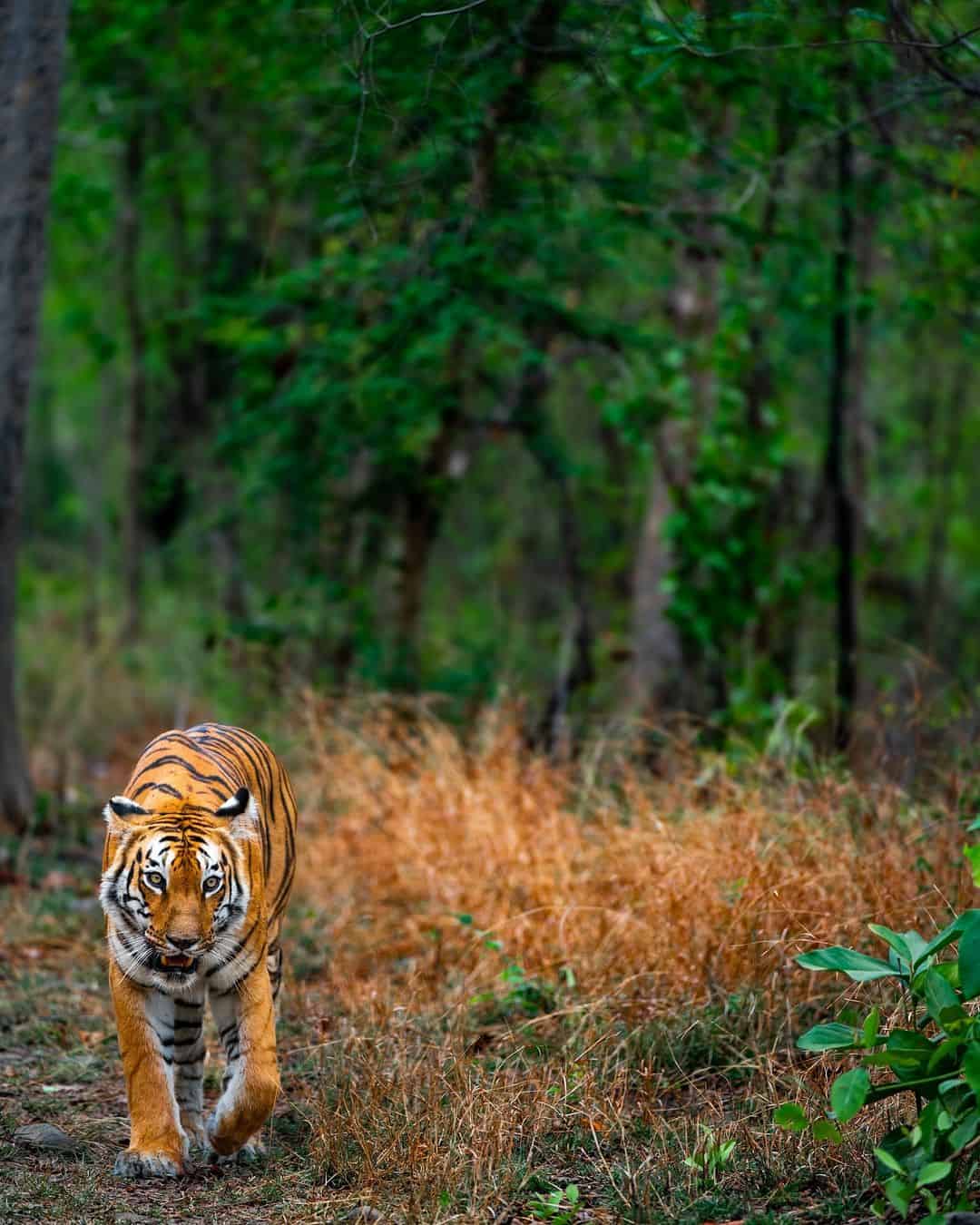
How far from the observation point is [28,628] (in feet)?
53.9

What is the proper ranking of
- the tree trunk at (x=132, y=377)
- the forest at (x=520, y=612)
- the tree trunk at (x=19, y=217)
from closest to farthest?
the forest at (x=520, y=612), the tree trunk at (x=19, y=217), the tree trunk at (x=132, y=377)

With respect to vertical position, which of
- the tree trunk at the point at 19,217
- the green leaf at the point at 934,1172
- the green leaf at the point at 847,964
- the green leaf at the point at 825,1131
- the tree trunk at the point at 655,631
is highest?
the tree trunk at the point at 19,217

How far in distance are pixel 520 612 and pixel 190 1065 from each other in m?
14.5

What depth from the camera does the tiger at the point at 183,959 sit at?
4484mm

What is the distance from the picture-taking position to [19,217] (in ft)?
29.5

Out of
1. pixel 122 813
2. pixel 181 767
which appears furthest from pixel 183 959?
pixel 181 767

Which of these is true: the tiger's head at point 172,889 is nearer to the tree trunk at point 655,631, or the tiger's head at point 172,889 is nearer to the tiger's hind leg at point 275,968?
the tiger's hind leg at point 275,968

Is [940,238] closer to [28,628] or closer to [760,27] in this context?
[760,27]

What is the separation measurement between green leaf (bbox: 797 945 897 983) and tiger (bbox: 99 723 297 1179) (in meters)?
1.73

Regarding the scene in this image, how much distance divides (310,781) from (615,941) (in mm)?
3549

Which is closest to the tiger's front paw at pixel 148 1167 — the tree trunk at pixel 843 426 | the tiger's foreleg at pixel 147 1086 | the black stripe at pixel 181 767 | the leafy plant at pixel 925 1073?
the tiger's foreleg at pixel 147 1086

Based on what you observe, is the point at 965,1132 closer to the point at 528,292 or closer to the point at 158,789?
the point at 158,789

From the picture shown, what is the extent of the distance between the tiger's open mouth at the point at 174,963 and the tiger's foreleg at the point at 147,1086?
18 centimetres

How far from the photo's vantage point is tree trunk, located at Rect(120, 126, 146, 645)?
51.8ft
